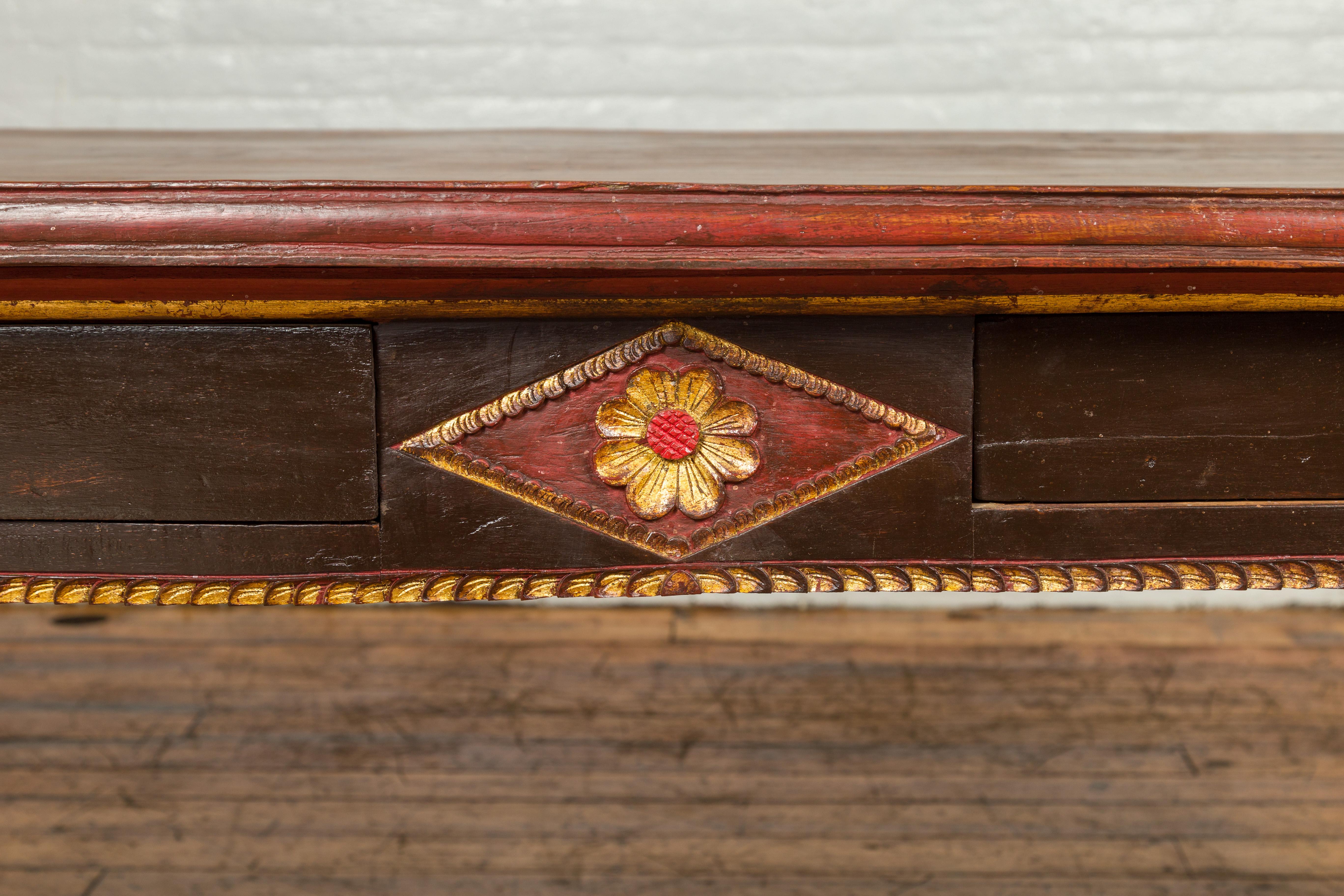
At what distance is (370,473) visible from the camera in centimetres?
50

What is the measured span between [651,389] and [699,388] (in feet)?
A: 0.08

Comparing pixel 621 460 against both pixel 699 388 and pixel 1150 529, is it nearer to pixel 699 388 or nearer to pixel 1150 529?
pixel 699 388

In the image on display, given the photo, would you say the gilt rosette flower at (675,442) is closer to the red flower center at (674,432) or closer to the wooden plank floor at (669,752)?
the red flower center at (674,432)

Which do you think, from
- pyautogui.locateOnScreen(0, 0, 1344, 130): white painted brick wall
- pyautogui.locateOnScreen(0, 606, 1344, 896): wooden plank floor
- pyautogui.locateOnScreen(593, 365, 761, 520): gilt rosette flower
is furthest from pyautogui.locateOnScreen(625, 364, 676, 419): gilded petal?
pyautogui.locateOnScreen(0, 0, 1344, 130): white painted brick wall

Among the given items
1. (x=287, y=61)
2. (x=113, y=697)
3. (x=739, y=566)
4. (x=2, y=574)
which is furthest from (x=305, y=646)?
(x=739, y=566)

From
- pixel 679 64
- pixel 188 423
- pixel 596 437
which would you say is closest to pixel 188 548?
pixel 188 423

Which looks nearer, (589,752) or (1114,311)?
(1114,311)

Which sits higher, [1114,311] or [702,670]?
[1114,311]

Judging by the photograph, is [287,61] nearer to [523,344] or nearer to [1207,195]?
[523,344]

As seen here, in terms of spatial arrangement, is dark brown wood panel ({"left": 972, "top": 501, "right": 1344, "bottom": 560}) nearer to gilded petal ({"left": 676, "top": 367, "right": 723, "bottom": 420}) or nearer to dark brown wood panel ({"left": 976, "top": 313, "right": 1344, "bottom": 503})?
dark brown wood panel ({"left": 976, "top": 313, "right": 1344, "bottom": 503})

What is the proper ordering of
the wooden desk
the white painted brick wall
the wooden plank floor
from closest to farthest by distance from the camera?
the wooden desk < the wooden plank floor < the white painted brick wall

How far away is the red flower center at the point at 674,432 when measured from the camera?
0.51m

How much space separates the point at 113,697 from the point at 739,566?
137 centimetres

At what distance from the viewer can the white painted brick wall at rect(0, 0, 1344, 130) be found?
1742 millimetres
